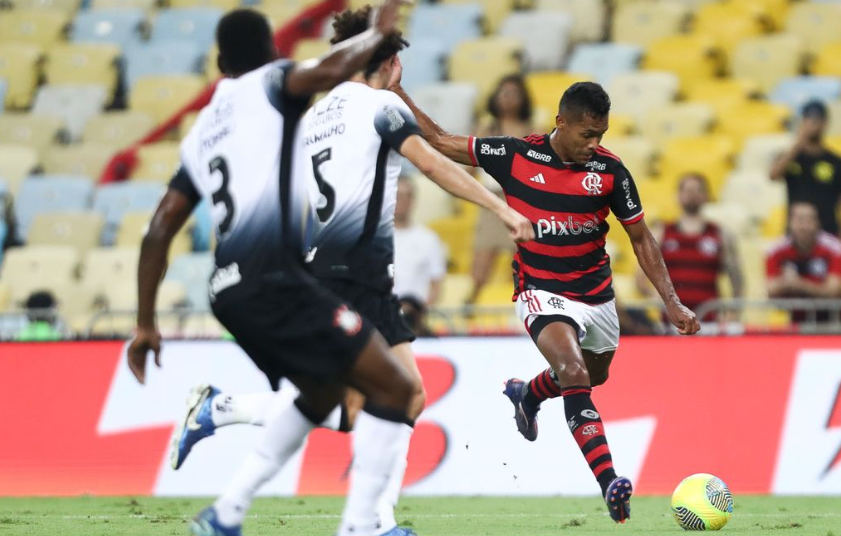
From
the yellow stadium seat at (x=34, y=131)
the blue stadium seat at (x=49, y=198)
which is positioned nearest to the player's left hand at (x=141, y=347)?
the blue stadium seat at (x=49, y=198)

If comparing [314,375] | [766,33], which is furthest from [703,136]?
[314,375]

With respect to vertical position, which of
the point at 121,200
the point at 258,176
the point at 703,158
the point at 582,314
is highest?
the point at 258,176

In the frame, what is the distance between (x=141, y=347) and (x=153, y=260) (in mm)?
372

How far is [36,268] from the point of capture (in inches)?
621

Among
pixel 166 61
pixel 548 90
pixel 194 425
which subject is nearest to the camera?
pixel 194 425

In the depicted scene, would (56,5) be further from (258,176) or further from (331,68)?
(331,68)

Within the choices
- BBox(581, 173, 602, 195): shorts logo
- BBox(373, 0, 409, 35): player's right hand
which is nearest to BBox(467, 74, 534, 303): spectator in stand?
BBox(581, 173, 602, 195): shorts logo

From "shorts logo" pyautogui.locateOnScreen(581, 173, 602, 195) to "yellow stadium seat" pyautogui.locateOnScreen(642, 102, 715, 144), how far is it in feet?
25.3

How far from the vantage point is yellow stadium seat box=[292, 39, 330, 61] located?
1797 cm

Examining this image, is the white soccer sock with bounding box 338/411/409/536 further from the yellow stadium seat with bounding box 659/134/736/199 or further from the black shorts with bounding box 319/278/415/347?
the yellow stadium seat with bounding box 659/134/736/199

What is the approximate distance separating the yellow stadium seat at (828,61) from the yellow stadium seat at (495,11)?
3867 mm

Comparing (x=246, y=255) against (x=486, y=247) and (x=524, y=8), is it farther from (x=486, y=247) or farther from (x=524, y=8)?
(x=524, y=8)

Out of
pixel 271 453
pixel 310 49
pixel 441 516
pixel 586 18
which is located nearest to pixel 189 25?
pixel 310 49

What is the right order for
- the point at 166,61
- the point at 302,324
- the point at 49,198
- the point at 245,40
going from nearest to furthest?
the point at 302,324, the point at 245,40, the point at 49,198, the point at 166,61
